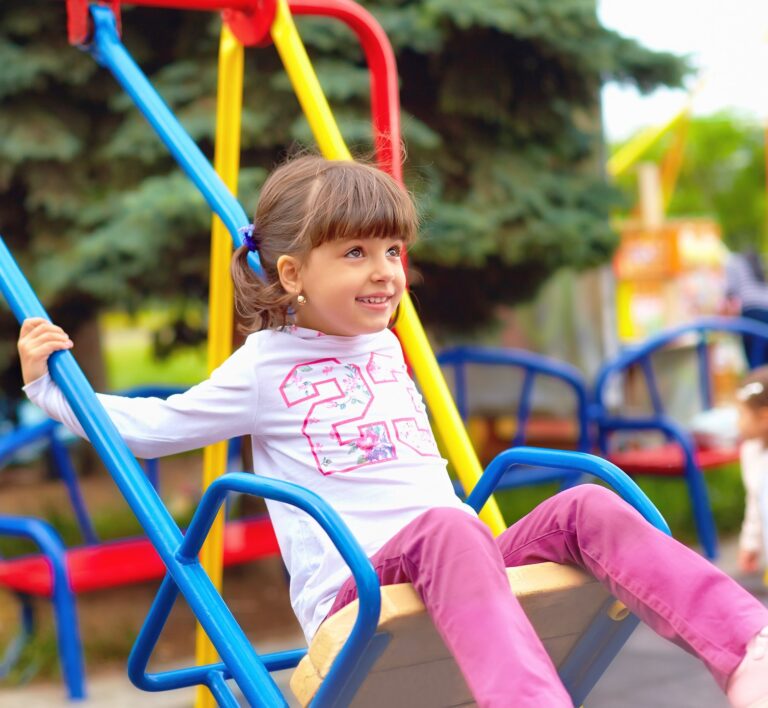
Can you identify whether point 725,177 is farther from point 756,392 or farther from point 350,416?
point 350,416

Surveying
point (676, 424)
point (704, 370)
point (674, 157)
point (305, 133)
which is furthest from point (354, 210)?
point (674, 157)

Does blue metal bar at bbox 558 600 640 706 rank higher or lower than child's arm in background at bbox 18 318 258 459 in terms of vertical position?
lower

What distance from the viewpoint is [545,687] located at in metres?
1.65

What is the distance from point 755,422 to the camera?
166 inches

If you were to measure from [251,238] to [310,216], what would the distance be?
25 centimetres

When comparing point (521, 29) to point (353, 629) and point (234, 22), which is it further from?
point (353, 629)

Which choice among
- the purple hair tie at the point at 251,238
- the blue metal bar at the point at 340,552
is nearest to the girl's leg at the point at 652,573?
the blue metal bar at the point at 340,552

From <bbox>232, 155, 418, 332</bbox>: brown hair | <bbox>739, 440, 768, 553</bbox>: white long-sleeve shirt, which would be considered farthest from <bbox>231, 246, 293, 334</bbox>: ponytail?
<bbox>739, 440, 768, 553</bbox>: white long-sleeve shirt

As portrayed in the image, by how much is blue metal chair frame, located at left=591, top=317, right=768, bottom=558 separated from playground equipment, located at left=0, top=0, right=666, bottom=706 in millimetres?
2737

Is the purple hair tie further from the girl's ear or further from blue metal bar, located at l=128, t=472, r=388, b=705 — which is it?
blue metal bar, located at l=128, t=472, r=388, b=705

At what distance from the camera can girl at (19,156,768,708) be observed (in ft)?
5.95

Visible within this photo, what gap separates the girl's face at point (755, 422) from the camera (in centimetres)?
421

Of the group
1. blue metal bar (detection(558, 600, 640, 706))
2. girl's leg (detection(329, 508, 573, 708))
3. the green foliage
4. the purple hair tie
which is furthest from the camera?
the green foliage

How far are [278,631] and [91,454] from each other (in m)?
3.29
